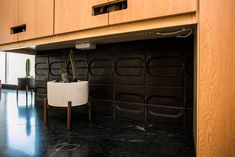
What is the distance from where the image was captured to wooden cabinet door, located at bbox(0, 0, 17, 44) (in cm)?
99

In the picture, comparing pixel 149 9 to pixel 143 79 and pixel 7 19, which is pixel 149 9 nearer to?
pixel 143 79

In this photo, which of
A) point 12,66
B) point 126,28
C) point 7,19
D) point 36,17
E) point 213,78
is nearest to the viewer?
point 213,78

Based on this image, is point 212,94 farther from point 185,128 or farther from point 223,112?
point 185,128

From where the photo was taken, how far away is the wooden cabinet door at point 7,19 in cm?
99

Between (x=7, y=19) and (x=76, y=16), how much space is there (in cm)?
58

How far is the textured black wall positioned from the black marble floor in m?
0.07

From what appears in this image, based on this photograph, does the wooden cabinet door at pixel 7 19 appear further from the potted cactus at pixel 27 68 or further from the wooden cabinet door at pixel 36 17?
the potted cactus at pixel 27 68

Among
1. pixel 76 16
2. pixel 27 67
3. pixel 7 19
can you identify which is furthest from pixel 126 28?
pixel 27 67

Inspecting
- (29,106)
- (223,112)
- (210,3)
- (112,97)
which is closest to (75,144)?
(112,97)

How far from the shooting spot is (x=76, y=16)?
72 centimetres

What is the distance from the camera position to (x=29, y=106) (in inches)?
49.8

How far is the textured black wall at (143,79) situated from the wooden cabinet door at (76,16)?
11.3 inches

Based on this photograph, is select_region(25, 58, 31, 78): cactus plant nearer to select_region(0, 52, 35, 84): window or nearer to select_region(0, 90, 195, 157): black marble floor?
select_region(0, 52, 35, 84): window

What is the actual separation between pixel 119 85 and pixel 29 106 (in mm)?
740
